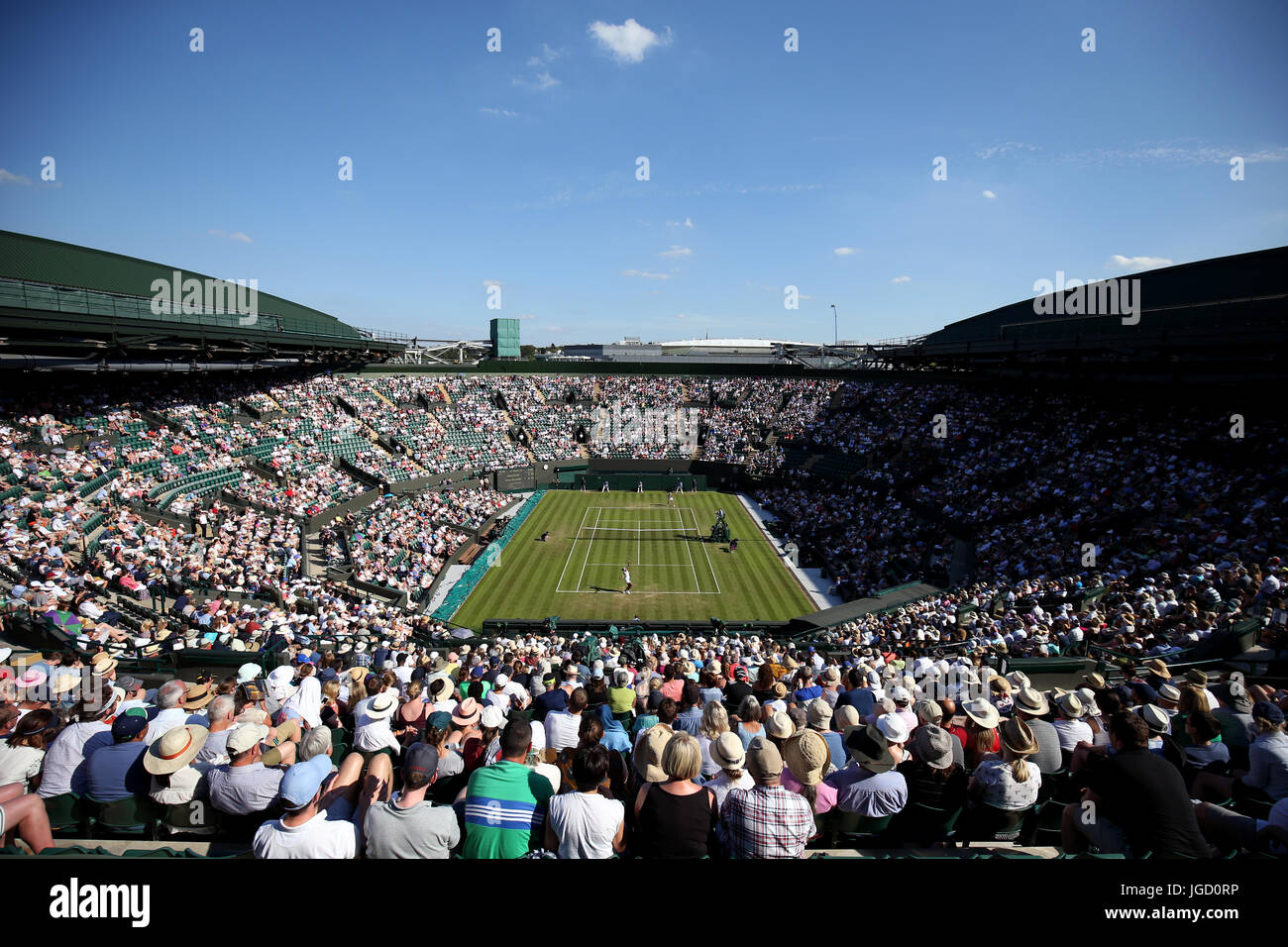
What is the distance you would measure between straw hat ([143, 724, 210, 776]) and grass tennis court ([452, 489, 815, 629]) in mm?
17430

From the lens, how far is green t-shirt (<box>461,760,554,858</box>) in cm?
379

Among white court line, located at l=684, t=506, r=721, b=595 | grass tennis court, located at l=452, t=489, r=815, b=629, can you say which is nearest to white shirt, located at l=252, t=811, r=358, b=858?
grass tennis court, located at l=452, t=489, r=815, b=629

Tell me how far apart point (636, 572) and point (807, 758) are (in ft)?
79.6

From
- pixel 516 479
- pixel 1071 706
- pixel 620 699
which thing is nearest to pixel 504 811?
pixel 620 699

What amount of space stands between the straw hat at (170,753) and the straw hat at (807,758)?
191 inches

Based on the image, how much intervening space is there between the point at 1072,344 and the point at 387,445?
124ft

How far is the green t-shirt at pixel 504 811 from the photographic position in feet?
12.4

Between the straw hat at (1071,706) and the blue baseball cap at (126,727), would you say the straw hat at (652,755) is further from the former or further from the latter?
the blue baseball cap at (126,727)

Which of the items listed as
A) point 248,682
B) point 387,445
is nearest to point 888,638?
point 248,682

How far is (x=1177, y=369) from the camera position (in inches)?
1062

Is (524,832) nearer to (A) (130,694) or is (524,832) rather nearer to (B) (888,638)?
(A) (130,694)

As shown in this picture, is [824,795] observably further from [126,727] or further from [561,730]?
[126,727]

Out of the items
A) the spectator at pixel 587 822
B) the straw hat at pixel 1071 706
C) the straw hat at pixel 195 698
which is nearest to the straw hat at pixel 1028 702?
the straw hat at pixel 1071 706

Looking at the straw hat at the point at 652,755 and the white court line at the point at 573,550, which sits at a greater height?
the straw hat at the point at 652,755
